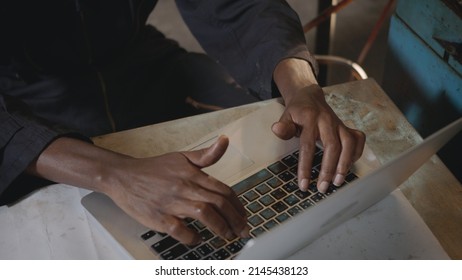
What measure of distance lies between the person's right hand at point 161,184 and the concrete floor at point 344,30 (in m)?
1.54

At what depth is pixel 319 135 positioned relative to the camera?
954 mm

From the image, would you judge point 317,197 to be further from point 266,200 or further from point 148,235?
point 148,235

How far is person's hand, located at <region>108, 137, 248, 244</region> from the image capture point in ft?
2.66

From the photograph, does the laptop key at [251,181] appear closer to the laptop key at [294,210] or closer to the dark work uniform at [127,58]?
the laptop key at [294,210]

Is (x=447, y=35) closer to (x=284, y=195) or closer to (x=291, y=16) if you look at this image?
(x=291, y=16)

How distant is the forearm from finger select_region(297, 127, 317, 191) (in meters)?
0.26

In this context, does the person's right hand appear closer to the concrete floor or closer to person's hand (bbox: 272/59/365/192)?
person's hand (bbox: 272/59/365/192)

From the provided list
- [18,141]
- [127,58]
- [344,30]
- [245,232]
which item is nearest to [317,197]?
[245,232]

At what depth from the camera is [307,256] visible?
0.86m

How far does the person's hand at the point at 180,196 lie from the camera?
81 cm

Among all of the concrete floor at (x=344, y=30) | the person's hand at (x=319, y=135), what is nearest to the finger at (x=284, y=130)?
the person's hand at (x=319, y=135)

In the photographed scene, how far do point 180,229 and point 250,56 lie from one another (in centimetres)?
50

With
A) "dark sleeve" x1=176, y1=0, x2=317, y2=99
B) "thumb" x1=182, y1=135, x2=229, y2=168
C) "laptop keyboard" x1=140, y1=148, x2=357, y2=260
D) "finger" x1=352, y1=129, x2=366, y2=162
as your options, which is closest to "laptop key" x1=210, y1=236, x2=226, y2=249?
"laptop keyboard" x1=140, y1=148, x2=357, y2=260

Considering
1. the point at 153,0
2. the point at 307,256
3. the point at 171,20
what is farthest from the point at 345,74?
the point at 307,256
